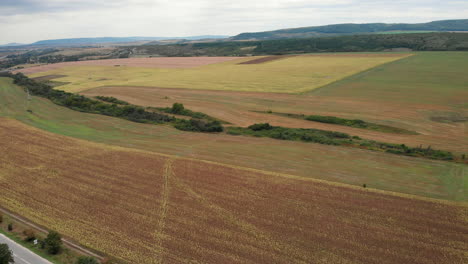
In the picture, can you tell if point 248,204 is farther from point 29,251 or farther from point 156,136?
point 156,136

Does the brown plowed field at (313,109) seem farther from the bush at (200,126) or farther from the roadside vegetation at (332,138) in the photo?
the bush at (200,126)

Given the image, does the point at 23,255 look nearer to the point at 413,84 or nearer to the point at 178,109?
the point at 178,109

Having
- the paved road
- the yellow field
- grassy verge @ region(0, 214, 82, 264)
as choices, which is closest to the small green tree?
the yellow field

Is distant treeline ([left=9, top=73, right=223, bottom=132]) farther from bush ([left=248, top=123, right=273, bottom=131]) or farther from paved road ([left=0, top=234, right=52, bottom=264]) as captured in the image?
paved road ([left=0, top=234, right=52, bottom=264])

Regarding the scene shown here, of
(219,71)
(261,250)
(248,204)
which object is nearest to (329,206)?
(248,204)

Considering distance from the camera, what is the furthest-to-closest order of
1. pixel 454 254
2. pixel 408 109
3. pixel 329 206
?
pixel 408 109 < pixel 329 206 < pixel 454 254
